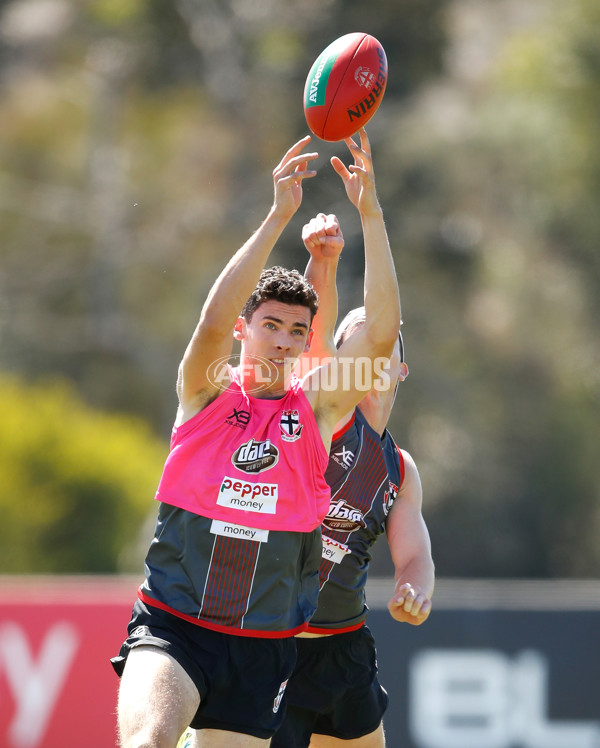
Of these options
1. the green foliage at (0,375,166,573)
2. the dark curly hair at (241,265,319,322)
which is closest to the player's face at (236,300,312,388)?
the dark curly hair at (241,265,319,322)

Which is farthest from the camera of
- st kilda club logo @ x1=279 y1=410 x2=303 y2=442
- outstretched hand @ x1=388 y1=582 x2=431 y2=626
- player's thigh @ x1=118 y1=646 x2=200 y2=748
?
outstretched hand @ x1=388 y1=582 x2=431 y2=626

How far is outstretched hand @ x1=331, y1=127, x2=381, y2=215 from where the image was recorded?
4078 mm

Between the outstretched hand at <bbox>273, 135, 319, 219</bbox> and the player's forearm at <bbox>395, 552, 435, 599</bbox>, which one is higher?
the outstretched hand at <bbox>273, 135, 319, 219</bbox>

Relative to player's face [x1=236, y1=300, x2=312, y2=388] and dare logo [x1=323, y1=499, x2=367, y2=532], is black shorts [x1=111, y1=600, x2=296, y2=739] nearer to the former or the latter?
dare logo [x1=323, y1=499, x2=367, y2=532]

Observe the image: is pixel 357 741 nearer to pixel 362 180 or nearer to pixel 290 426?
pixel 290 426

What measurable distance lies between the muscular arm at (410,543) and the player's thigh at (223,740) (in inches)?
30.7

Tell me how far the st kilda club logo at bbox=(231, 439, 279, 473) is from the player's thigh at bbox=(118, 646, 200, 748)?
688mm

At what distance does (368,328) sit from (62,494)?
1009 cm

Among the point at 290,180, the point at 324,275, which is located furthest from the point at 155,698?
the point at 324,275

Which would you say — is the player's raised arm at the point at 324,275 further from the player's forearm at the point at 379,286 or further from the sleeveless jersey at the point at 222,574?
the sleeveless jersey at the point at 222,574

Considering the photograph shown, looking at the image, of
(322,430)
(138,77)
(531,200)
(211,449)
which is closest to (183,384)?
(211,449)

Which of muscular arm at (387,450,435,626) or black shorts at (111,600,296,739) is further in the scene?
muscular arm at (387,450,435,626)

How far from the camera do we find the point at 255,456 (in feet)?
12.9

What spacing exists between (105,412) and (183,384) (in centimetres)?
1559
